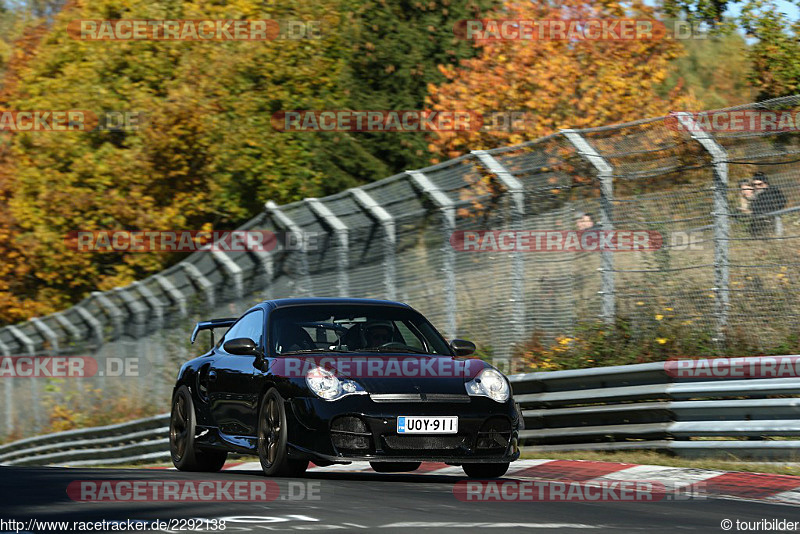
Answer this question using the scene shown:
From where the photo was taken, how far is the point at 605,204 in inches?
558

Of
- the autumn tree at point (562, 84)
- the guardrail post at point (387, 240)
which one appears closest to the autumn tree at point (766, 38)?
the autumn tree at point (562, 84)

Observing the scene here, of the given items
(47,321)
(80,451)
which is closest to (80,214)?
(47,321)

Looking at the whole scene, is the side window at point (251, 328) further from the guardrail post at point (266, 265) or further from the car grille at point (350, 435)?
the guardrail post at point (266, 265)

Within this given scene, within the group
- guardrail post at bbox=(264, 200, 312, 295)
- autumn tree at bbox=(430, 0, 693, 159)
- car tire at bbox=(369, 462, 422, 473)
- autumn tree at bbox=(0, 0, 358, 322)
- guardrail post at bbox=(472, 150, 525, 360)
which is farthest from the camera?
autumn tree at bbox=(0, 0, 358, 322)

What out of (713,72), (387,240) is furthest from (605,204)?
(713,72)

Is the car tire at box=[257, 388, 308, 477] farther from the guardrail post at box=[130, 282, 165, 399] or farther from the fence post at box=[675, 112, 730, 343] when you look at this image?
the guardrail post at box=[130, 282, 165, 399]

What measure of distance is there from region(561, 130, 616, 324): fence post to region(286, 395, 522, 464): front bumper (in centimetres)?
421

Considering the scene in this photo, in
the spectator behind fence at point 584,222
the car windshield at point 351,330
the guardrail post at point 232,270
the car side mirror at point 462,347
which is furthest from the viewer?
the guardrail post at point 232,270

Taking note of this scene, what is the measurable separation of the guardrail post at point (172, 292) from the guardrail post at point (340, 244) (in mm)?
5355

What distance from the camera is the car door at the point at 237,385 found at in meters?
11.1

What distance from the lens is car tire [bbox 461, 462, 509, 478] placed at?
35.4ft

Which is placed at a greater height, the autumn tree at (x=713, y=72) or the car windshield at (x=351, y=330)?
the autumn tree at (x=713, y=72)

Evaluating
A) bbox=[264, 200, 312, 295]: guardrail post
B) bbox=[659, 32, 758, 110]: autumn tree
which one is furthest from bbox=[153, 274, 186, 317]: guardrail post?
bbox=[659, 32, 758, 110]: autumn tree

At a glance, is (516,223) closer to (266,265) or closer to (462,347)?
(462,347)
